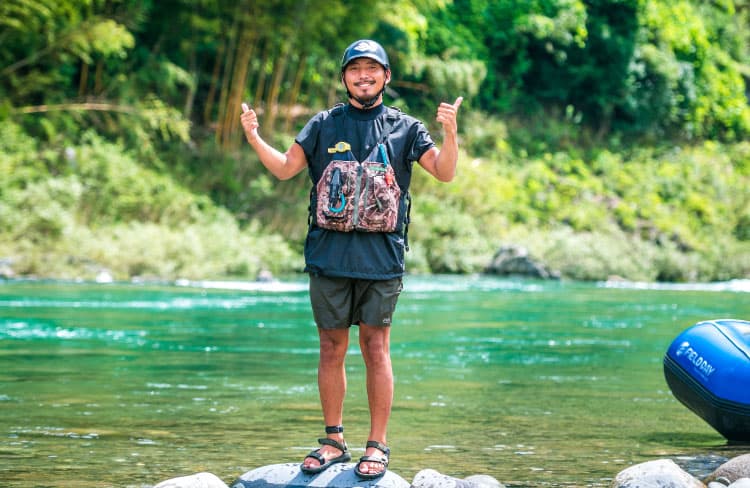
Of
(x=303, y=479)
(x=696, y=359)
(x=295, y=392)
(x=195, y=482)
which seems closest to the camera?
(x=195, y=482)

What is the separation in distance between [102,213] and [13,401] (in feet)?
46.3

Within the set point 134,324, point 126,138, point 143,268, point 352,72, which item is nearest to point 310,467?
point 352,72

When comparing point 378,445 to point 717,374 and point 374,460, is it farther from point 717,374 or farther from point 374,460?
point 717,374

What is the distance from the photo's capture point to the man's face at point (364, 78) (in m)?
4.99

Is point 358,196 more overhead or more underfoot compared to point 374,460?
more overhead

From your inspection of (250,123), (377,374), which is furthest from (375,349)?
(250,123)

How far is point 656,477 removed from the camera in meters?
4.93

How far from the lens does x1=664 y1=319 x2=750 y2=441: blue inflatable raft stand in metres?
6.20

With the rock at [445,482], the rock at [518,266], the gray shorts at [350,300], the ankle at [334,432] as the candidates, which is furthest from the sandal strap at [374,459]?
the rock at [518,266]

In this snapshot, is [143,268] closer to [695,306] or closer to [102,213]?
[102,213]

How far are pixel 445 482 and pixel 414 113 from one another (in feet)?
88.1

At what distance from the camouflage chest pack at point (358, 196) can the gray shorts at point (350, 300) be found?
8.6 inches

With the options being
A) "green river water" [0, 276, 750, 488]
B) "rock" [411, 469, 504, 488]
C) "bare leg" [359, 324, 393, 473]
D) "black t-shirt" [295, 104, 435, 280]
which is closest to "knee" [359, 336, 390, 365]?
"bare leg" [359, 324, 393, 473]

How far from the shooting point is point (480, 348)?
1100 cm
